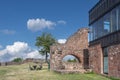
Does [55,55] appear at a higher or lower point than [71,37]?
lower

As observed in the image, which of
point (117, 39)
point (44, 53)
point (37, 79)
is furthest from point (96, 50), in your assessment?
point (44, 53)

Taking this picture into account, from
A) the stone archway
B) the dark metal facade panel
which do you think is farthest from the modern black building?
the stone archway

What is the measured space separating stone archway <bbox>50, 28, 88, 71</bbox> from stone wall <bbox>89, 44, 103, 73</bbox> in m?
5.70

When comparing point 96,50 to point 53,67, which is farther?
point 53,67

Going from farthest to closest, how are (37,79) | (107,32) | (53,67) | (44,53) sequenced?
(44,53)
(53,67)
(107,32)
(37,79)

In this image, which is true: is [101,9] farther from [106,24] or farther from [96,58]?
[96,58]

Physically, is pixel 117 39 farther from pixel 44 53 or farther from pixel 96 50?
pixel 44 53

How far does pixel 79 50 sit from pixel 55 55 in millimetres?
3538

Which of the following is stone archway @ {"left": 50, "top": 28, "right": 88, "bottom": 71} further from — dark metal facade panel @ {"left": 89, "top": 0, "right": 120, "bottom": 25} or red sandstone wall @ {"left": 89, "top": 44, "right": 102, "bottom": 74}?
red sandstone wall @ {"left": 89, "top": 44, "right": 102, "bottom": 74}

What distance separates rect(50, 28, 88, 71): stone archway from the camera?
39.8 meters

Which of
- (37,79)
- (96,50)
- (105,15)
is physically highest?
(105,15)

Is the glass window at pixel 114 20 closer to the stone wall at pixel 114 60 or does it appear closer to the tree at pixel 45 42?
the stone wall at pixel 114 60

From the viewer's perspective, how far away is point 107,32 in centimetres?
2962

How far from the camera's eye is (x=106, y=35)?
29.7 meters
